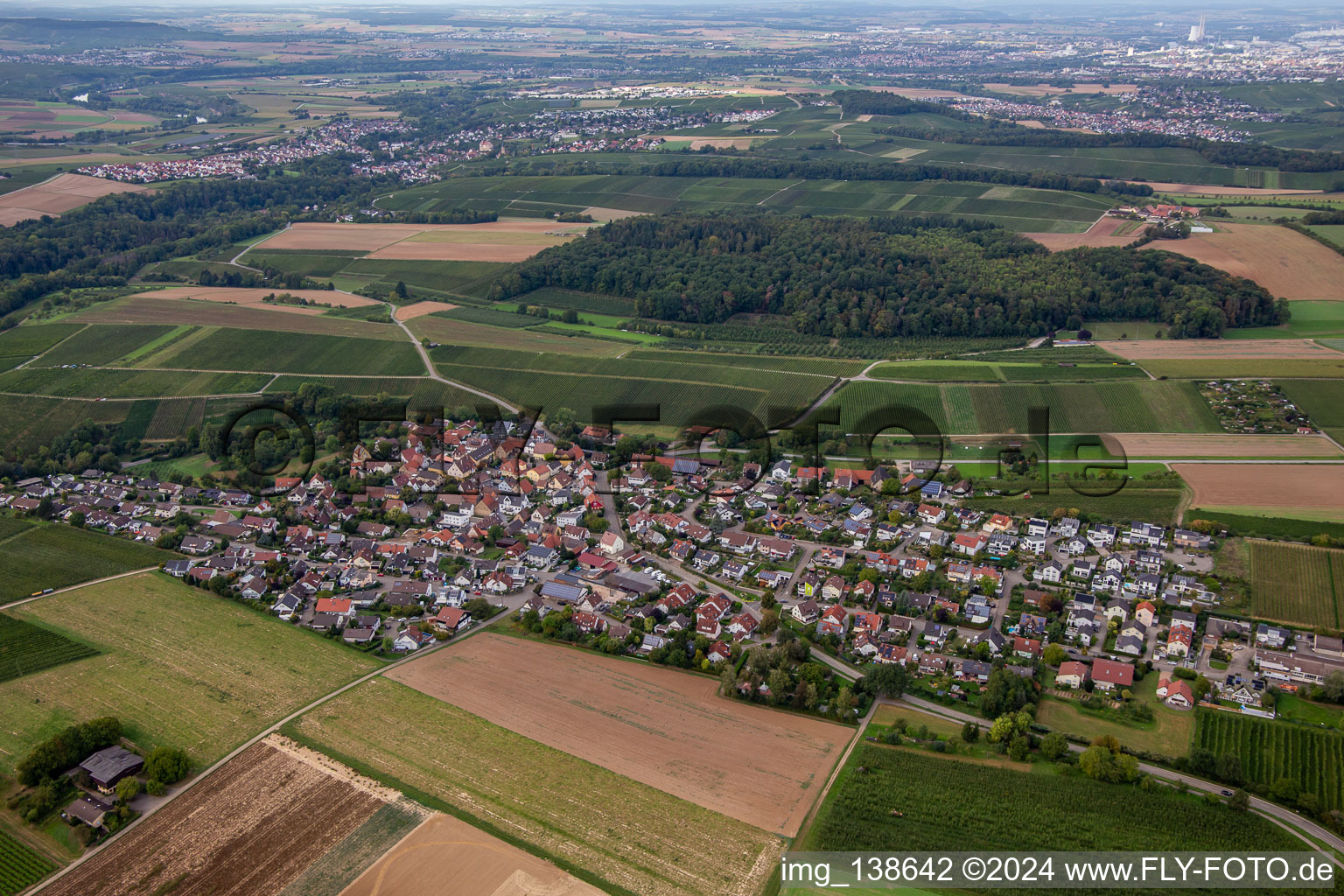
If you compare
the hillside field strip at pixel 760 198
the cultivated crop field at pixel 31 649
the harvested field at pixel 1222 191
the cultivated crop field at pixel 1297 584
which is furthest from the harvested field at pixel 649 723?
the harvested field at pixel 1222 191

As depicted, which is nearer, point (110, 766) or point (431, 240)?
point (110, 766)

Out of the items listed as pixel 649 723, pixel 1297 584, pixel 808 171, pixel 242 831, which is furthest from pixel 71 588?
pixel 808 171

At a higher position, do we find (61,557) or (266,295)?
(266,295)

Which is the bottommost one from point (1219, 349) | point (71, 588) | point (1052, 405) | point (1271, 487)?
point (1271, 487)

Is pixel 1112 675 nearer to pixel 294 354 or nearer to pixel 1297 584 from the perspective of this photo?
pixel 1297 584

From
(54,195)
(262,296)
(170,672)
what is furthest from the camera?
(54,195)

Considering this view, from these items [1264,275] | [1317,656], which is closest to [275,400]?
[1317,656]
